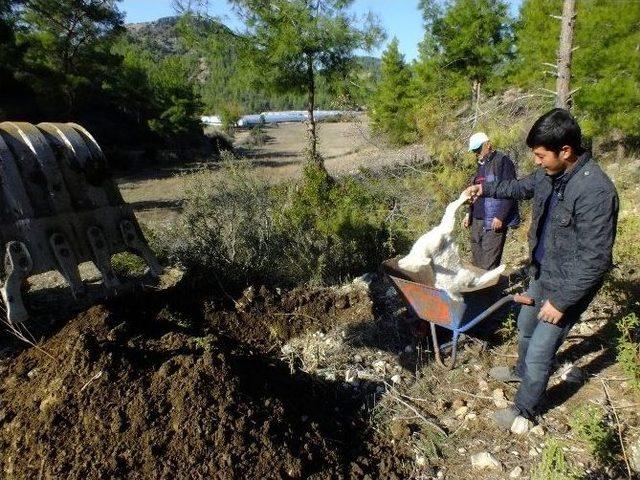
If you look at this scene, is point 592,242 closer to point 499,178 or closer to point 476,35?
point 499,178

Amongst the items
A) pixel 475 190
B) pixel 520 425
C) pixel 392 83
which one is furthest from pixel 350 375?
pixel 392 83

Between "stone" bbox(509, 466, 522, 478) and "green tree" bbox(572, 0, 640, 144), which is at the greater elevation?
"green tree" bbox(572, 0, 640, 144)

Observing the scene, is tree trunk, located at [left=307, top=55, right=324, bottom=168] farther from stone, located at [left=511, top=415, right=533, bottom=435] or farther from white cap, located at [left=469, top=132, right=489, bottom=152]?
stone, located at [left=511, top=415, right=533, bottom=435]

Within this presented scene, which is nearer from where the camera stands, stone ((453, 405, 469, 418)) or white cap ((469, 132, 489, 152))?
stone ((453, 405, 469, 418))

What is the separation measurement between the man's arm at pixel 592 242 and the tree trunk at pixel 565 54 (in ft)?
12.5

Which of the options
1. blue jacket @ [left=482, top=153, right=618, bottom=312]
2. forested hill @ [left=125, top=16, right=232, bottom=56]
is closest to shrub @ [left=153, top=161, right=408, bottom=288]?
blue jacket @ [left=482, top=153, right=618, bottom=312]

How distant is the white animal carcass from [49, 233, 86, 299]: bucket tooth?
9.33 ft

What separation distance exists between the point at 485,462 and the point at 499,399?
61 centimetres

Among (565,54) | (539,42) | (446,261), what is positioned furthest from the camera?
(539,42)

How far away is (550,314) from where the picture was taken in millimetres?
2463

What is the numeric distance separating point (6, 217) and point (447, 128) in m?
5.50

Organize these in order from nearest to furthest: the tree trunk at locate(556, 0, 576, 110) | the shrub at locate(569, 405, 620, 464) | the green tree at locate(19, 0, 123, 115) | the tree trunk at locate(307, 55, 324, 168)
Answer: the shrub at locate(569, 405, 620, 464) < the tree trunk at locate(556, 0, 576, 110) < the tree trunk at locate(307, 55, 324, 168) < the green tree at locate(19, 0, 123, 115)

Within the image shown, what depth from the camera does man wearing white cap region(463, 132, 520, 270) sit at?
4098 mm

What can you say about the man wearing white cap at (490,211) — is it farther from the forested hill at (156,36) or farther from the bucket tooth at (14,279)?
the forested hill at (156,36)
